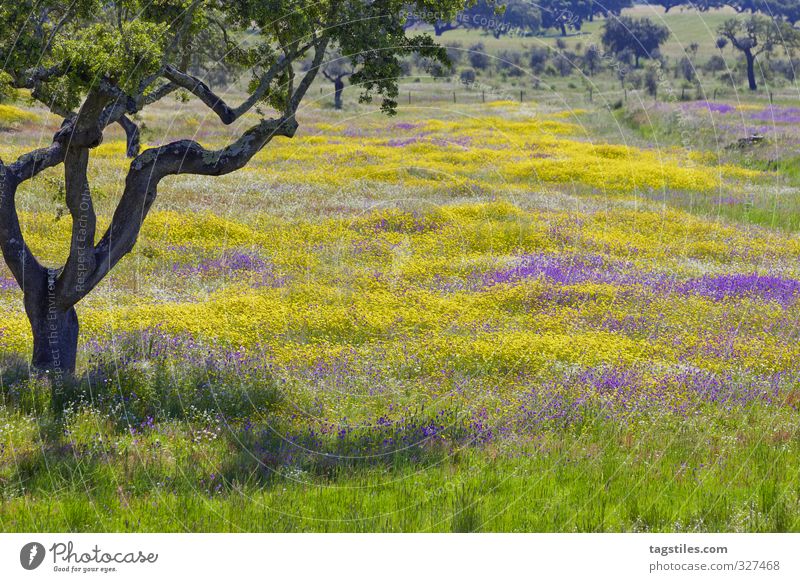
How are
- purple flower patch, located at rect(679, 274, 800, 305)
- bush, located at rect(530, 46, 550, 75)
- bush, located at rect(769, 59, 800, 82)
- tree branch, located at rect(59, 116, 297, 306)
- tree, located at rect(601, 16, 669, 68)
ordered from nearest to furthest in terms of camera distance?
tree branch, located at rect(59, 116, 297, 306) → purple flower patch, located at rect(679, 274, 800, 305) → bush, located at rect(769, 59, 800, 82) → bush, located at rect(530, 46, 550, 75) → tree, located at rect(601, 16, 669, 68)

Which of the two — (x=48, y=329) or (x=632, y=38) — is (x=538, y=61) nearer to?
(x=632, y=38)

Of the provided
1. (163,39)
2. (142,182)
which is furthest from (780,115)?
(142,182)

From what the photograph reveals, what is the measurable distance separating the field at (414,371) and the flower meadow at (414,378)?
5 centimetres

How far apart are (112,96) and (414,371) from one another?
628 cm

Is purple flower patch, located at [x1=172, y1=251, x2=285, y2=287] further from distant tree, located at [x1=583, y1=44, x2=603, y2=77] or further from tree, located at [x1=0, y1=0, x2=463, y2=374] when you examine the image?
distant tree, located at [x1=583, y1=44, x2=603, y2=77]

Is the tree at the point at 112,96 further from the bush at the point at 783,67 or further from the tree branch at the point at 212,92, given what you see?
the bush at the point at 783,67

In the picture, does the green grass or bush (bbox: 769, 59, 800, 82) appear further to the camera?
bush (bbox: 769, 59, 800, 82)

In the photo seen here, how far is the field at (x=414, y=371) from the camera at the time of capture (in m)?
8.58

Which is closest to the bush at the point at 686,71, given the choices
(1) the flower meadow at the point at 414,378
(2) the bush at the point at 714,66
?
(2) the bush at the point at 714,66

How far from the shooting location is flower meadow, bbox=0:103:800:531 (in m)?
8.55

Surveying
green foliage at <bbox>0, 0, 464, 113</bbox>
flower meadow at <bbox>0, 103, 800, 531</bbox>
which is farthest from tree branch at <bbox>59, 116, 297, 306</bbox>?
flower meadow at <bbox>0, 103, 800, 531</bbox>

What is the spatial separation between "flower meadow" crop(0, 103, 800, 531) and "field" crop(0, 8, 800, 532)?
49 millimetres

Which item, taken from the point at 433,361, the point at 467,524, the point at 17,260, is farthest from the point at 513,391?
the point at 17,260

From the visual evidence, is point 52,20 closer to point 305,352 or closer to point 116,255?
point 116,255
